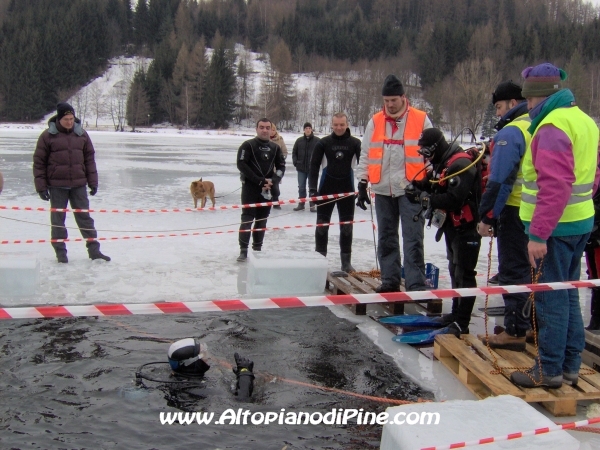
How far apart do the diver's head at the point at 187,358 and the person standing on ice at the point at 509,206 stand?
1.98 m

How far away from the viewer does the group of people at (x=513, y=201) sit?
3.43 m

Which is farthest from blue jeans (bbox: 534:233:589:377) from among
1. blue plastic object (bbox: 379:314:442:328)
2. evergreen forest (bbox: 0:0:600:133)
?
evergreen forest (bbox: 0:0:600:133)

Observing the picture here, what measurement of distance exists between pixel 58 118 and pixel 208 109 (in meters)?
67.0

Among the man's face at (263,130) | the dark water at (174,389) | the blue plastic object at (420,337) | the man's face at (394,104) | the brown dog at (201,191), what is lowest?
the dark water at (174,389)

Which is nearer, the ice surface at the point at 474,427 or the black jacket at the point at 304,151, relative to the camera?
the ice surface at the point at 474,427

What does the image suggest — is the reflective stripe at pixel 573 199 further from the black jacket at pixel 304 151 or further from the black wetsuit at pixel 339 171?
the black jacket at pixel 304 151

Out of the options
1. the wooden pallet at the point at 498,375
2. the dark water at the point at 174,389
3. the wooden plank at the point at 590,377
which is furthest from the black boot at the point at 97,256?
the wooden plank at the point at 590,377

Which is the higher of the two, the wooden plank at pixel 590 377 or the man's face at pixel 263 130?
the man's face at pixel 263 130

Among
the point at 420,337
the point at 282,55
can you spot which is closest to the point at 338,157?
the point at 420,337

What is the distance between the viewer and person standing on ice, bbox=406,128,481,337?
179 inches

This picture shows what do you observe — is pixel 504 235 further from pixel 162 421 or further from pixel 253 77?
pixel 253 77

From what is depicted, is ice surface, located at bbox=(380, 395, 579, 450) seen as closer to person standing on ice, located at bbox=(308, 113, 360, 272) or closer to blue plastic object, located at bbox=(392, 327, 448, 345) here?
blue plastic object, located at bbox=(392, 327, 448, 345)

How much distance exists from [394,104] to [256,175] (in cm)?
257

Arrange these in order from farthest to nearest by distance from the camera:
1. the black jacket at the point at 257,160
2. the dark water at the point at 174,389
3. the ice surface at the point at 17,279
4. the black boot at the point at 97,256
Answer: the black jacket at the point at 257,160 < the black boot at the point at 97,256 < the ice surface at the point at 17,279 < the dark water at the point at 174,389
